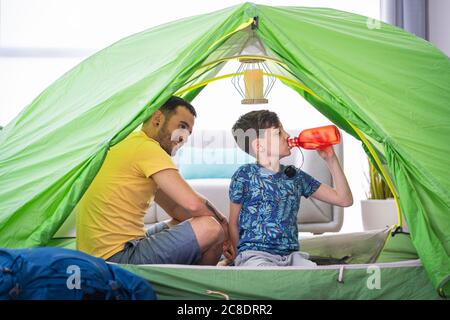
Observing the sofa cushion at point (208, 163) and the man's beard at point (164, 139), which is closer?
the man's beard at point (164, 139)

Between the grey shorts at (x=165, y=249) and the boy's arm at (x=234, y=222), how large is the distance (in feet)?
0.66

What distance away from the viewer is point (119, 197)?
6.64 feet

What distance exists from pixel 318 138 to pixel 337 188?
16 cm

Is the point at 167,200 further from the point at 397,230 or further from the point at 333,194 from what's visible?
the point at 397,230

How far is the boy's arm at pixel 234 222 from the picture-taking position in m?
2.16

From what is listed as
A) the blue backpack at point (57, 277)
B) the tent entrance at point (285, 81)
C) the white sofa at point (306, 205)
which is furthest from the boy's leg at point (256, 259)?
the white sofa at point (306, 205)

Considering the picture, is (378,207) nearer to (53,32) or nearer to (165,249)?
(165,249)

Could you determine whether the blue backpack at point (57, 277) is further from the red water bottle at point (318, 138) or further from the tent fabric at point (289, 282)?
the red water bottle at point (318, 138)

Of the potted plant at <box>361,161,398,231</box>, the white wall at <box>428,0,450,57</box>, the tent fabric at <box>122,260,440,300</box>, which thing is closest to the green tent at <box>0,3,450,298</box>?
the tent fabric at <box>122,260,440,300</box>

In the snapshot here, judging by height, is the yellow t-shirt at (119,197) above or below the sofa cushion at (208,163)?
below
